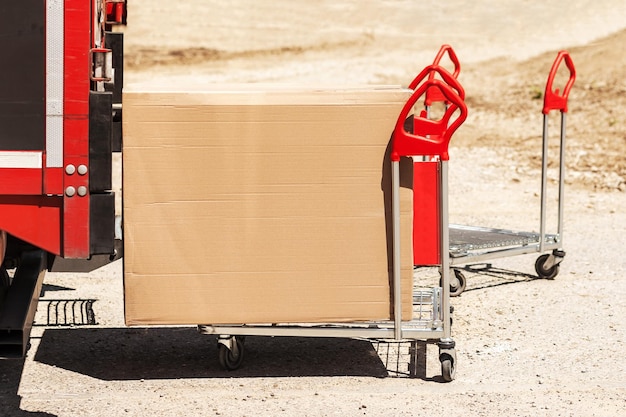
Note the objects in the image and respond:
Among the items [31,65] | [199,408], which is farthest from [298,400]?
[31,65]

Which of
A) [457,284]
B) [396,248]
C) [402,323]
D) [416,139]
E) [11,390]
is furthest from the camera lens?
[457,284]

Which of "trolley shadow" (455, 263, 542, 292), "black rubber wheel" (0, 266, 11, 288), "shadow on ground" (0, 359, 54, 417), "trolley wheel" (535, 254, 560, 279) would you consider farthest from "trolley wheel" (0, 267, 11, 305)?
"trolley wheel" (535, 254, 560, 279)

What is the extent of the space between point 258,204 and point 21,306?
138 centimetres

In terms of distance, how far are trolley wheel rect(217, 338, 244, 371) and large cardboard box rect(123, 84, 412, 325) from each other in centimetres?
44

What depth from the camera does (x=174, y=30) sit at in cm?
2723

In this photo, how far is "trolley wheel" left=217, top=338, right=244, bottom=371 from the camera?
6820 mm

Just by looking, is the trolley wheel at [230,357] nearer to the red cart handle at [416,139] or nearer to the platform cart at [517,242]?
the red cart handle at [416,139]

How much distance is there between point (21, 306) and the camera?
19.3ft

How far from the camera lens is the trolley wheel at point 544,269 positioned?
957 centimetres

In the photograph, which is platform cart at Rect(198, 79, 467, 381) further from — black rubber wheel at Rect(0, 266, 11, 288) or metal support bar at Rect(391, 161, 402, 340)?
black rubber wheel at Rect(0, 266, 11, 288)

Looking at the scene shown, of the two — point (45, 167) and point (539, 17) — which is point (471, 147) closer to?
point (45, 167)

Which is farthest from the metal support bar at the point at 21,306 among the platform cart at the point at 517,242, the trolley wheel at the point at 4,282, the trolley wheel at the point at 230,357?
the platform cart at the point at 517,242

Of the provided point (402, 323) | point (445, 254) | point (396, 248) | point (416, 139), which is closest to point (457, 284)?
point (402, 323)

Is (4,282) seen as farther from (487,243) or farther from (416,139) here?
(487,243)
